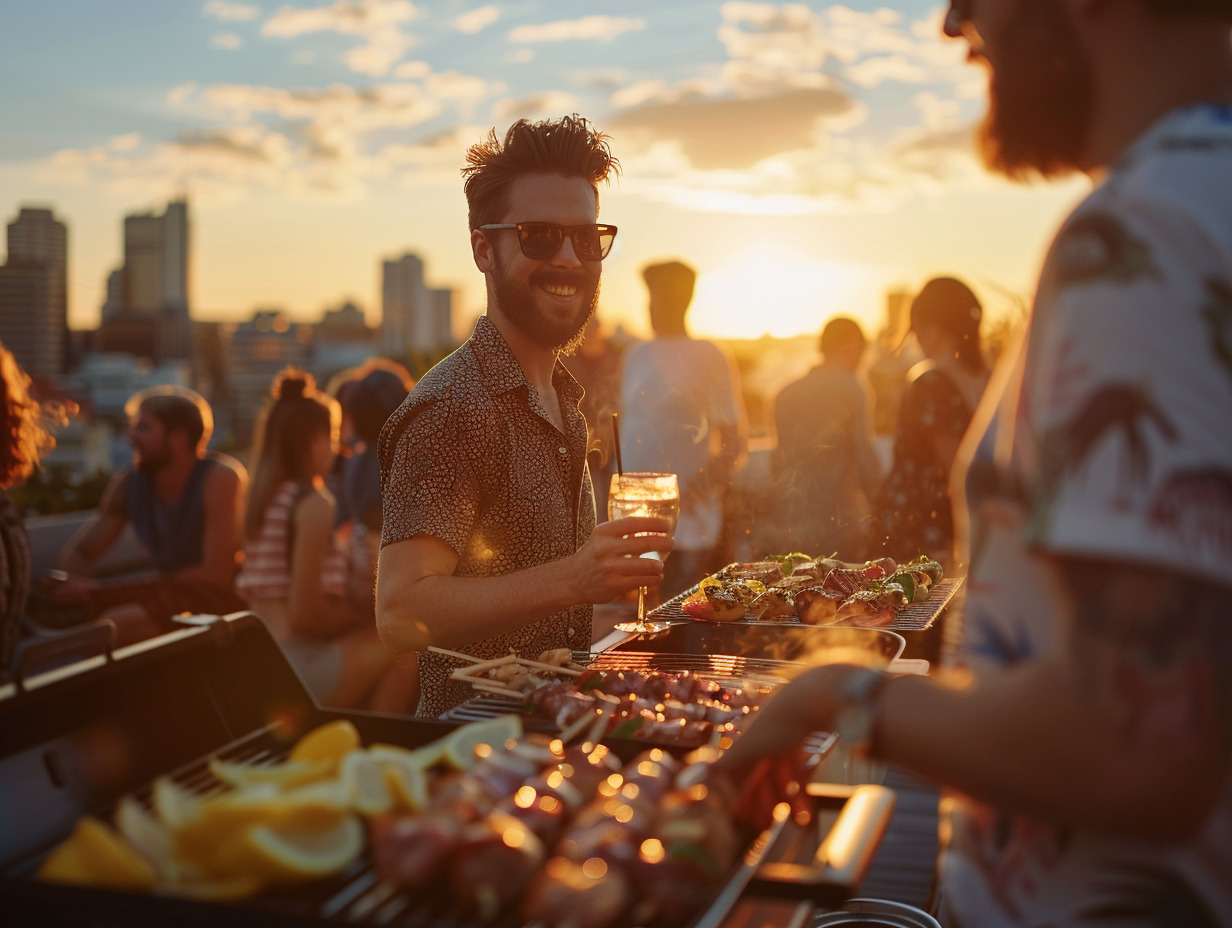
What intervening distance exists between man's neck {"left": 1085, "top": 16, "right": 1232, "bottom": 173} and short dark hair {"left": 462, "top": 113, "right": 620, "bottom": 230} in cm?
218

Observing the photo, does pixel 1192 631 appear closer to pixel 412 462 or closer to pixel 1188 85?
pixel 1188 85

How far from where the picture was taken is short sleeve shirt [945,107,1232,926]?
0.92 metres

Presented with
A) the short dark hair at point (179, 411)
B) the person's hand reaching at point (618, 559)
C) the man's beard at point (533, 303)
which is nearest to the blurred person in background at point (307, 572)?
the short dark hair at point (179, 411)

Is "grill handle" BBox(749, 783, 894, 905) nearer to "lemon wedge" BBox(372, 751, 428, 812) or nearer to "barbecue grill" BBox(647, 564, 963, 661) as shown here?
"lemon wedge" BBox(372, 751, 428, 812)

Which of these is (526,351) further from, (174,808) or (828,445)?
(828,445)

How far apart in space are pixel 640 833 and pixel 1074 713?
1.99 feet

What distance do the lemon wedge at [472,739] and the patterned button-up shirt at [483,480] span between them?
→ 3.09 feet

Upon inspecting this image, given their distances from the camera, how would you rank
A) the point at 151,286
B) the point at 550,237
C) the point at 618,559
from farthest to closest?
the point at 151,286 → the point at 550,237 → the point at 618,559

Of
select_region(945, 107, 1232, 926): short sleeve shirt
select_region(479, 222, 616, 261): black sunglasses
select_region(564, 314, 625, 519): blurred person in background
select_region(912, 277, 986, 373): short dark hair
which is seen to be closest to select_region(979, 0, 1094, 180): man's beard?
select_region(945, 107, 1232, 926): short sleeve shirt

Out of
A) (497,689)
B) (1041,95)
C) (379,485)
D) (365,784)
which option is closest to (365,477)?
(379,485)

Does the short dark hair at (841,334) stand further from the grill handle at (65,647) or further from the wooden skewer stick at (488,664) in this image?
the grill handle at (65,647)

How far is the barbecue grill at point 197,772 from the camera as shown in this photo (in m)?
1.25

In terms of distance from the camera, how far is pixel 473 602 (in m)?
2.68

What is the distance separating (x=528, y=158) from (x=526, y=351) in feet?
1.90
